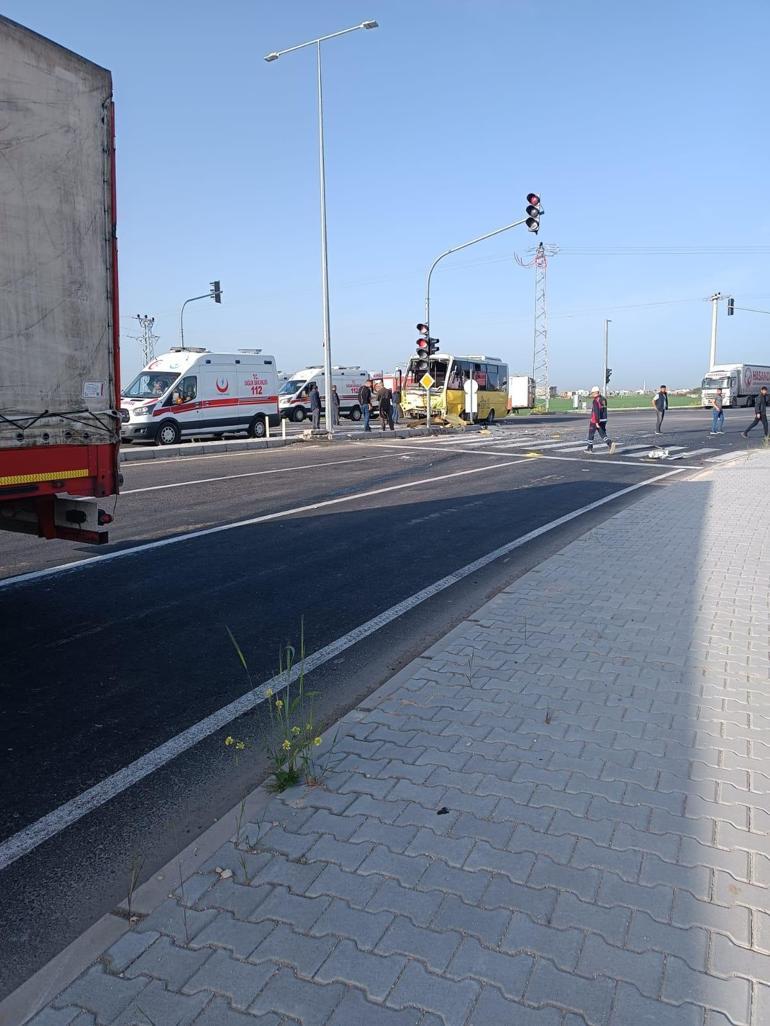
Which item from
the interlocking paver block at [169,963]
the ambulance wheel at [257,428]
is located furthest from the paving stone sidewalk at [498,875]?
the ambulance wheel at [257,428]

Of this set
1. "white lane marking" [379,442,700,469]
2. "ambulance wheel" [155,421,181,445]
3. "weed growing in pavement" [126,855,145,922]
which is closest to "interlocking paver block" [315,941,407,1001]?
"weed growing in pavement" [126,855,145,922]

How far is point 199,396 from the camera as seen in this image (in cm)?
2361

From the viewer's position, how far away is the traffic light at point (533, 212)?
2322 cm

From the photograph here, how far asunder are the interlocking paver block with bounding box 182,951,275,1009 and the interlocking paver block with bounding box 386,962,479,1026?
15.4 inches

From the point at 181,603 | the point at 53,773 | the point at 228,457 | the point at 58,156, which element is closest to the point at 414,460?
the point at 228,457

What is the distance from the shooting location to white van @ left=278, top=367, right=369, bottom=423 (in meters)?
36.2

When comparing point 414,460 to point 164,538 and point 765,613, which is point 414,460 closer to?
point 164,538

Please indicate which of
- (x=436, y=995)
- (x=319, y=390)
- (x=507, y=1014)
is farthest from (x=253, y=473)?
(x=319, y=390)

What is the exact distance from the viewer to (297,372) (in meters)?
38.0

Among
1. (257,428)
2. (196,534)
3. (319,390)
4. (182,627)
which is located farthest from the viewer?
(319,390)

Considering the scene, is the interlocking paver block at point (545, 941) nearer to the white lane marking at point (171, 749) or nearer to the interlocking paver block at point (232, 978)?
the interlocking paver block at point (232, 978)

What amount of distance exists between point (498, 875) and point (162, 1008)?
1169 millimetres

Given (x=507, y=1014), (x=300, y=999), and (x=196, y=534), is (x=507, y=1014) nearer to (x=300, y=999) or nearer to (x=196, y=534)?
(x=300, y=999)

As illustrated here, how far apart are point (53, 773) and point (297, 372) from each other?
35.3 m
